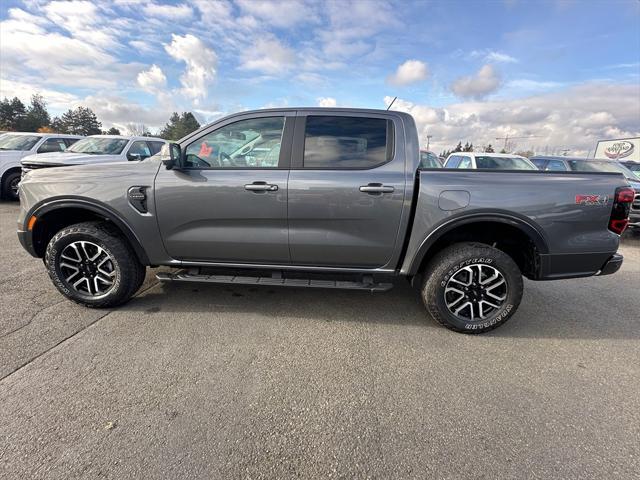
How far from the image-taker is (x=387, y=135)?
300cm

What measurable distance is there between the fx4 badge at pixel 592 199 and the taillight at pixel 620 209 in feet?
0.30

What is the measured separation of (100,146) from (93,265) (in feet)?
22.8

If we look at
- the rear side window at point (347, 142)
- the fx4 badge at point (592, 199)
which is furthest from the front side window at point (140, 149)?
the fx4 badge at point (592, 199)

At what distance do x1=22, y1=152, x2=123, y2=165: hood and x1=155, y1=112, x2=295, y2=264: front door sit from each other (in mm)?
5515

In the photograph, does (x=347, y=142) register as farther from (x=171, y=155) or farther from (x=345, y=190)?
(x=171, y=155)

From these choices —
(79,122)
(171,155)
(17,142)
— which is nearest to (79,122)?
(79,122)

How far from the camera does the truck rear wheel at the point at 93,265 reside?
3154 millimetres

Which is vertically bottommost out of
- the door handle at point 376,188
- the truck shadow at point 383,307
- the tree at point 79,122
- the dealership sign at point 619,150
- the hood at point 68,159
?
the truck shadow at point 383,307

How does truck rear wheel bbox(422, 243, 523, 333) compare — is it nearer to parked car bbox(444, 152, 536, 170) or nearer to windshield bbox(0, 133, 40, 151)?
parked car bbox(444, 152, 536, 170)

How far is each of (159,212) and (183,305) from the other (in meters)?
1.03

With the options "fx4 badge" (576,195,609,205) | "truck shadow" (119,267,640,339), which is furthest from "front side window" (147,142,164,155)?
"fx4 badge" (576,195,609,205)

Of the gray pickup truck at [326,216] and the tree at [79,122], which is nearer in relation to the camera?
the gray pickup truck at [326,216]

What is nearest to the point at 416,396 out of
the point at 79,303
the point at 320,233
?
the point at 320,233

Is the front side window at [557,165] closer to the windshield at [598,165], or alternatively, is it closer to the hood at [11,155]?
the windshield at [598,165]
